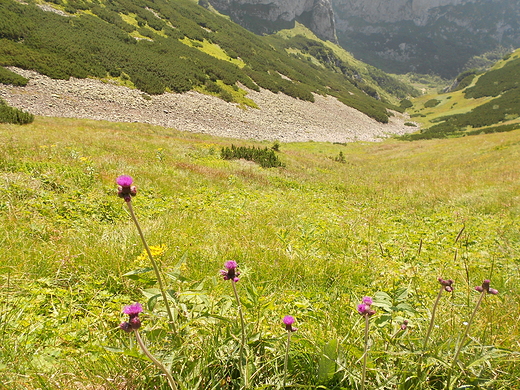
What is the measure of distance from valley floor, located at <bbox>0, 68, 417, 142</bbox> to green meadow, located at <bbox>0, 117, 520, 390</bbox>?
70.8ft

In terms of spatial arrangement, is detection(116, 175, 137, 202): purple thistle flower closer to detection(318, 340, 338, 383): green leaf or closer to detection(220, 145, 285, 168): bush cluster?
detection(318, 340, 338, 383): green leaf

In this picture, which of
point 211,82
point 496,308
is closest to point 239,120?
point 211,82

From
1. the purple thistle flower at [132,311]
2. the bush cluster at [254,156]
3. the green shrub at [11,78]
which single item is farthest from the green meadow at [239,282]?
the green shrub at [11,78]

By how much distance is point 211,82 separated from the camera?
47.9 meters

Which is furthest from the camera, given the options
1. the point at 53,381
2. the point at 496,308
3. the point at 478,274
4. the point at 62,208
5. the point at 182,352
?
the point at 62,208

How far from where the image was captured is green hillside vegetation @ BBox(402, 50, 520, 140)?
48094mm

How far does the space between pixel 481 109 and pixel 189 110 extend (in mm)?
71989

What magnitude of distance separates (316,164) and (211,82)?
35.3m

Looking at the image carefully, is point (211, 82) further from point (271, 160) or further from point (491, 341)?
point (491, 341)

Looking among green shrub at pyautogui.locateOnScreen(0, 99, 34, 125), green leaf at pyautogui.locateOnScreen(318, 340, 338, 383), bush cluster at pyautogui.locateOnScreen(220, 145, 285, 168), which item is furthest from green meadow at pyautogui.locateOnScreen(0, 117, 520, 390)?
green shrub at pyautogui.locateOnScreen(0, 99, 34, 125)

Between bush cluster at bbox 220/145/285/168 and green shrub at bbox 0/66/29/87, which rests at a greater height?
green shrub at bbox 0/66/29/87

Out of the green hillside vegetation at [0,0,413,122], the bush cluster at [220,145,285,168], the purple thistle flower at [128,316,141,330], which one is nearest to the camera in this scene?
the purple thistle flower at [128,316,141,330]

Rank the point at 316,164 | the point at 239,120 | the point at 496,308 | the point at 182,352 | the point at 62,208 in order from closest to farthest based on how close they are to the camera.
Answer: the point at 182,352 < the point at 496,308 < the point at 62,208 < the point at 316,164 < the point at 239,120

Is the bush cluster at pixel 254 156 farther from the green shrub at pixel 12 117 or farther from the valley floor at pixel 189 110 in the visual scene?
the valley floor at pixel 189 110
